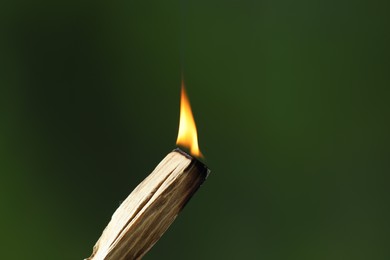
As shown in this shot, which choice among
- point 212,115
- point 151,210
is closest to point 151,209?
point 151,210

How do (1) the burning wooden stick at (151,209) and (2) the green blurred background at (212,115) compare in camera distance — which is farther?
(2) the green blurred background at (212,115)

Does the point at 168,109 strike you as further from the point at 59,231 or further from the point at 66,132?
the point at 59,231

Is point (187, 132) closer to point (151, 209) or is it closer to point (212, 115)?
point (151, 209)

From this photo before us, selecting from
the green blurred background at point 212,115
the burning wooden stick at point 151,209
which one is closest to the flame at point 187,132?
the burning wooden stick at point 151,209

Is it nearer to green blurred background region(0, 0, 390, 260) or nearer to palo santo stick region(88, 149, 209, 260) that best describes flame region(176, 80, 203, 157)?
palo santo stick region(88, 149, 209, 260)

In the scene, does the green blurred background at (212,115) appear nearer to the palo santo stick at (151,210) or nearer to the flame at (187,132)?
the flame at (187,132)

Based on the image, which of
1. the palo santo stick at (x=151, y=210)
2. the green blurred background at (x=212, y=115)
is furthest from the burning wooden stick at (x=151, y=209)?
the green blurred background at (x=212, y=115)

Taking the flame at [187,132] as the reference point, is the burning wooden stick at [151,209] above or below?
below
